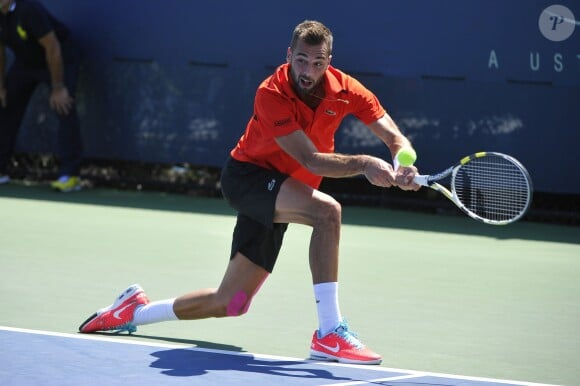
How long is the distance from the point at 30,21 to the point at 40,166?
192 cm

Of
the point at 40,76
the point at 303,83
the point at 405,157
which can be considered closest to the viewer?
the point at 405,157

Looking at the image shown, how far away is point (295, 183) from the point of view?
4961mm

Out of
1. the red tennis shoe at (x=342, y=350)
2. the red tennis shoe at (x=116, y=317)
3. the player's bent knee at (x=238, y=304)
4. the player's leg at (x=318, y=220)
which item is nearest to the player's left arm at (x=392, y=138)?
the player's leg at (x=318, y=220)

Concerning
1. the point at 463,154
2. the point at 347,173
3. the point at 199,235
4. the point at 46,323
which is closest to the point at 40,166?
the point at 199,235

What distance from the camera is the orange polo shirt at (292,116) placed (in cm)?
486

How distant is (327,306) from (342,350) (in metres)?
0.20

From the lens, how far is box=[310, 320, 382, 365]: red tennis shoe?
15.6ft

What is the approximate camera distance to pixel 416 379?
452 cm

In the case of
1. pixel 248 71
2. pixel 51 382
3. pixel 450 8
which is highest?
pixel 450 8

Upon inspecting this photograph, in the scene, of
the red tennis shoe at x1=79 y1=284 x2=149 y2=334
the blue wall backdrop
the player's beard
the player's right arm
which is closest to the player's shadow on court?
the red tennis shoe at x1=79 y1=284 x2=149 y2=334

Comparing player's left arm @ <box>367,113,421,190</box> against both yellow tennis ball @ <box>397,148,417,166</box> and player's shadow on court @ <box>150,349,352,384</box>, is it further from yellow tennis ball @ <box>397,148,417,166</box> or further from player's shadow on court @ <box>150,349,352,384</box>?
player's shadow on court @ <box>150,349,352,384</box>

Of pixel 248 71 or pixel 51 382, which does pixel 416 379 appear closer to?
pixel 51 382

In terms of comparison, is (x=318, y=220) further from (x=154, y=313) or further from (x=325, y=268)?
(x=154, y=313)

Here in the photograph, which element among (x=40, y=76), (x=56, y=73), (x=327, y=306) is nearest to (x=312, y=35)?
(x=327, y=306)
